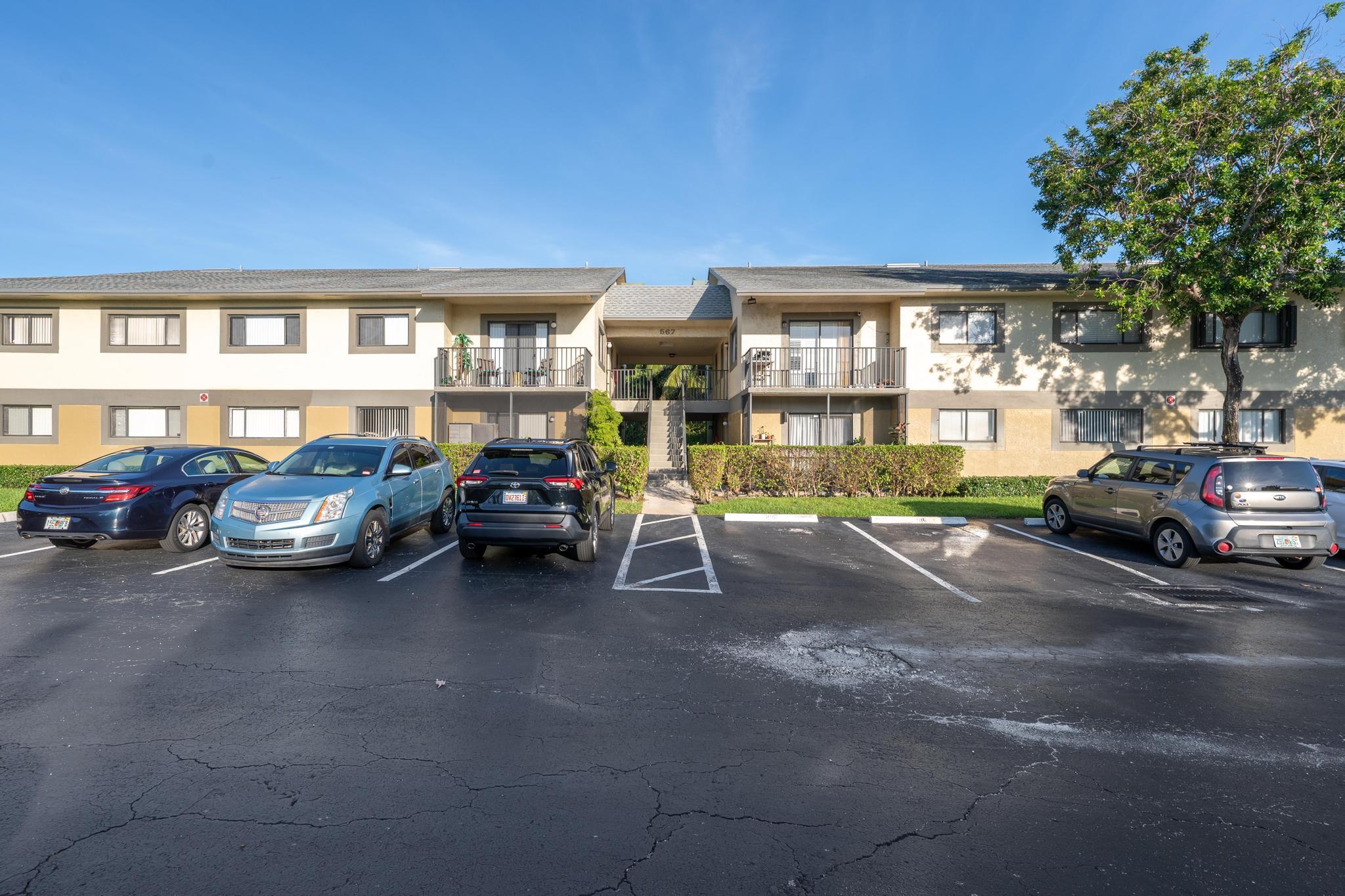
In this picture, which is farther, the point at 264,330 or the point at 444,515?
the point at 264,330

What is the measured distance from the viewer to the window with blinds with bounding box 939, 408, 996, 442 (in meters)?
19.1

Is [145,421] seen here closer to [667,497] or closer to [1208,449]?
[667,497]

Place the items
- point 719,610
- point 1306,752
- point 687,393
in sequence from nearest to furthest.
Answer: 1. point 1306,752
2. point 719,610
3. point 687,393

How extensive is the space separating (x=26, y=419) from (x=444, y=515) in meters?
18.0

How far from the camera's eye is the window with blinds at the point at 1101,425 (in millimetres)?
18812

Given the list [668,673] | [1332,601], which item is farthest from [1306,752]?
[1332,601]

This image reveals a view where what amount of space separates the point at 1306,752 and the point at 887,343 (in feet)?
57.4

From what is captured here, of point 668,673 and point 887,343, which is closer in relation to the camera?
point 668,673

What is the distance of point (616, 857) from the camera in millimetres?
2709

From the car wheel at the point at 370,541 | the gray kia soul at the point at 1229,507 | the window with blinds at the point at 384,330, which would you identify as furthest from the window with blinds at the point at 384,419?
the gray kia soul at the point at 1229,507

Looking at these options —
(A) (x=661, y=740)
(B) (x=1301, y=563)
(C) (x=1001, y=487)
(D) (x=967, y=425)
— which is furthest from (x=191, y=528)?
(D) (x=967, y=425)

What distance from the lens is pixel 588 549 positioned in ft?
28.6

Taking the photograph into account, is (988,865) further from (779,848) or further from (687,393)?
(687,393)

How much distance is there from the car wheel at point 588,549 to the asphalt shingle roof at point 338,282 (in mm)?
11627
